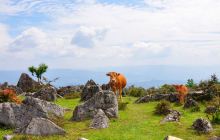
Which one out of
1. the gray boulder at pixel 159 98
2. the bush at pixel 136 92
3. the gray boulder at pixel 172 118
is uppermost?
the bush at pixel 136 92

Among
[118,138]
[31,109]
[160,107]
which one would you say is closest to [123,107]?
[160,107]

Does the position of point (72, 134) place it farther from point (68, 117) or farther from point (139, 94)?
point (139, 94)

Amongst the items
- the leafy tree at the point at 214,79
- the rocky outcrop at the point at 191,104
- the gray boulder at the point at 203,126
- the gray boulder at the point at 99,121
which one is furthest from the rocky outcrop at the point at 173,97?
the gray boulder at the point at 99,121

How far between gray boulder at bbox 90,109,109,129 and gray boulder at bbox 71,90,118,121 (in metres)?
1.61

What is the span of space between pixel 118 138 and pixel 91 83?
70.6 ft

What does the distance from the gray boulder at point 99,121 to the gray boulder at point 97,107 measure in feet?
5.27

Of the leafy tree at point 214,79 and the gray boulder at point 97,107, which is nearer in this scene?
the gray boulder at point 97,107

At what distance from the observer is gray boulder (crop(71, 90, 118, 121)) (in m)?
30.2

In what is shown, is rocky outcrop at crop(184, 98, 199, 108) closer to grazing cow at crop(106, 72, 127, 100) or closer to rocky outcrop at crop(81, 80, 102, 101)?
grazing cow at crop(106, 72, 127, 100)

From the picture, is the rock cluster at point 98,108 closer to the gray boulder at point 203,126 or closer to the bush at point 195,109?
the gray boulder at point 203,126

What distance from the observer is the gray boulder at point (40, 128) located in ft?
80.6

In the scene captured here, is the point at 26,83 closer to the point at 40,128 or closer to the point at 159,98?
the point at 159,98

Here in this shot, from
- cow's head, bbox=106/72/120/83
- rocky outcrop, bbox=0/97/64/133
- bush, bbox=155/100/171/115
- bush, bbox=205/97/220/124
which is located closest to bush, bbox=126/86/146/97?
cow's head, bbox=106/72/120/83

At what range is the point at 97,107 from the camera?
30.9 meters
